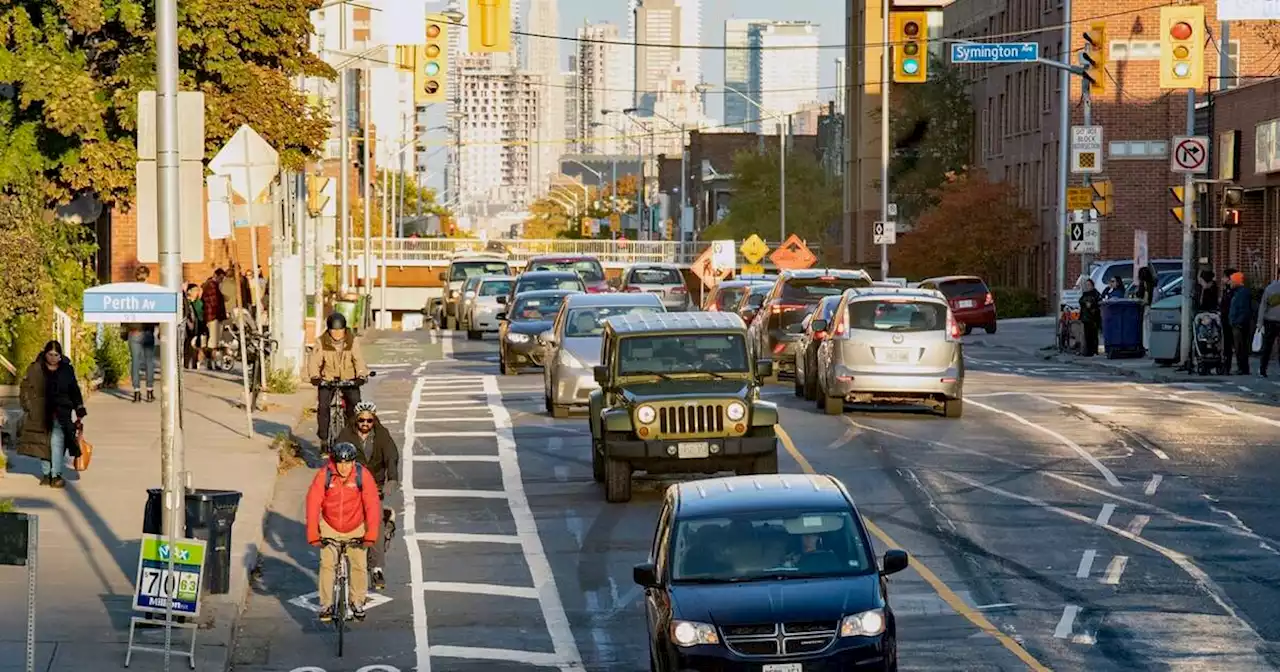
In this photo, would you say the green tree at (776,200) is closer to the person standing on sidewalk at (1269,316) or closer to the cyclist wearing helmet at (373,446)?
the person standing on sidewalk at (1269,316)

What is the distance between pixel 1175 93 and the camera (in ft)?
233

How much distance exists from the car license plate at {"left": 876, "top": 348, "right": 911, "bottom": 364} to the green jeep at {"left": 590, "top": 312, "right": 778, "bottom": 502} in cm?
617

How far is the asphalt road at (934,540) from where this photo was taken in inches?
643

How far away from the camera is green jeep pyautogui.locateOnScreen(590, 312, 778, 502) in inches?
891

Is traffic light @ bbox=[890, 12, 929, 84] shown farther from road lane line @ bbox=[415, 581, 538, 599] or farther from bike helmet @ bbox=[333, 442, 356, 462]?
bike helmet @ bbox=[333, 442, 356, 462]

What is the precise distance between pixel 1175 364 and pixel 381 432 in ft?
87.4

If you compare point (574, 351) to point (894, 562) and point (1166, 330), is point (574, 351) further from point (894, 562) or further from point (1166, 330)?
point (894, 562)

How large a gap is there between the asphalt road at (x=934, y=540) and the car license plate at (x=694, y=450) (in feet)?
2.53

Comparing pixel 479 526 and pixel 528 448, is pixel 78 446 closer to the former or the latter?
pixel 479 526

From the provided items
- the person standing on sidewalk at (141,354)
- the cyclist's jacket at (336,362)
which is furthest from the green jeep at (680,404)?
the person standing on sidewalk at (141,354)

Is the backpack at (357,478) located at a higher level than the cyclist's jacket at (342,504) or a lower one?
higher

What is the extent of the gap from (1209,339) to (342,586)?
26388 mm

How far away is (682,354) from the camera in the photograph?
2411cm

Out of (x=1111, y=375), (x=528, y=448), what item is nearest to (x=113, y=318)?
(x=528, y=448)
